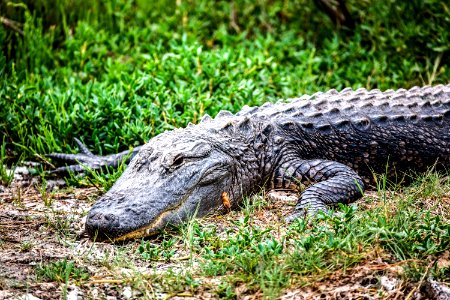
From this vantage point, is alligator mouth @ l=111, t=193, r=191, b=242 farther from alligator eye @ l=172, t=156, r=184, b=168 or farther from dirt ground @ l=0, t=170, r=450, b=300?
alligator eye @ l=172, t=156, r=184, b=168

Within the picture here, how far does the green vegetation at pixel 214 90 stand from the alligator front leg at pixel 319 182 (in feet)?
0.67

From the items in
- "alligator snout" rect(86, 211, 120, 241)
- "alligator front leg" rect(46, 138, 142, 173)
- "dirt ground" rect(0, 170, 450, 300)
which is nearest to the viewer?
"dirt ground" rect(0, 170, 450, 300)

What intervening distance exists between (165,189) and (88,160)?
58.9 inches

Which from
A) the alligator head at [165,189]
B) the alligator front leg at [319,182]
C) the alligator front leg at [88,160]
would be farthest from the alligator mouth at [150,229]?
the alligator front leg at [88,160]

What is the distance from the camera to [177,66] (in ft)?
24.0

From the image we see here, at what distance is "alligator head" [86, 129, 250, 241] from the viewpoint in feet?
15.0

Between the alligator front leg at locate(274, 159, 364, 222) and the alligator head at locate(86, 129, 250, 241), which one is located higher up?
the alligator head at locate(86, 129, 250, 241)

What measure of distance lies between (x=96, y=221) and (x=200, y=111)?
7.32 ft

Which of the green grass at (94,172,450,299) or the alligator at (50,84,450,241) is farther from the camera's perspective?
the alligator at (50,84,450,241)

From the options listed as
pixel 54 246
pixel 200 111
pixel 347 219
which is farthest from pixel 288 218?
pixel 200 111

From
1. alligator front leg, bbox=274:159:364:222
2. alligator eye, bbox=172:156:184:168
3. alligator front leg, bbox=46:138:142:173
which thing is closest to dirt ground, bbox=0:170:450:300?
alligator front leg, bbox=274:159:364:222

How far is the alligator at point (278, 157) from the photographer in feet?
15.7

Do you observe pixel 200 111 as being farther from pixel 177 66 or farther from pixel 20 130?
pixel 20 130

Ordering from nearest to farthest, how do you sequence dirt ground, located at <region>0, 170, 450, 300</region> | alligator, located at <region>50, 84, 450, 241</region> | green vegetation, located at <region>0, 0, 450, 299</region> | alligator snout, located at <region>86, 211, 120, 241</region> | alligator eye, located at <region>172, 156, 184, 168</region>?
dirt ground, located at <region>0, 170, 450, 300</region>
green vegetation, located at <region>0, 0, 450, 299</region>
alligator snout, located at <region>86, 211, 120, 241</region>
alligator, located at <region>50, 84, 450, 241</region>
alligator eye, located at <region>172, 156, 184, 168</region>
